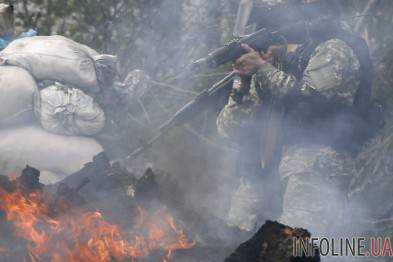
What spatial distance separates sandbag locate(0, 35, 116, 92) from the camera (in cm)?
421

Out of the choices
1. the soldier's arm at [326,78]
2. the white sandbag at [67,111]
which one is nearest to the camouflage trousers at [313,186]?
the soldier's arm at [326,78]

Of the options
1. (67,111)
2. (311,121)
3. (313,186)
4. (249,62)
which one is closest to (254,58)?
(249,62)

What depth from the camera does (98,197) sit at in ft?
12.3

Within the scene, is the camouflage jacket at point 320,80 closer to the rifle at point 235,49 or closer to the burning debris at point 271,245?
the rifle at point 235,49

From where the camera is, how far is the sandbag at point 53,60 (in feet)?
13.8

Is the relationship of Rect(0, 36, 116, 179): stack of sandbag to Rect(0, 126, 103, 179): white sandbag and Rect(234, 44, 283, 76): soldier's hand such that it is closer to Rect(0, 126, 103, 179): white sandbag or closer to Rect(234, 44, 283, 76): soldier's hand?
Rect(0, 126, 103, 179): white sandbag

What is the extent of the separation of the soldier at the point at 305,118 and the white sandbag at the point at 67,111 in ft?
4.19

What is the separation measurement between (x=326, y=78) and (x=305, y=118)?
46 cm

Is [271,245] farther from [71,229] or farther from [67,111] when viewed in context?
[67,111]

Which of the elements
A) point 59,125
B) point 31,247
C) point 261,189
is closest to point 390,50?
point 261,189

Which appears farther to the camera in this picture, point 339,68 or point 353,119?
point 353,119

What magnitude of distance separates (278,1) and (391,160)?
219 centimetres

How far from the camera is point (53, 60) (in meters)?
4.21

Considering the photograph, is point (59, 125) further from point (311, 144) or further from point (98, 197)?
point (311, 144)
